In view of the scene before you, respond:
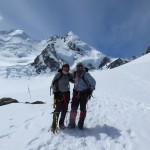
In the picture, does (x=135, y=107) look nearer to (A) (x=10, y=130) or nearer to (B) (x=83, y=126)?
(B) (x=83, y=126)

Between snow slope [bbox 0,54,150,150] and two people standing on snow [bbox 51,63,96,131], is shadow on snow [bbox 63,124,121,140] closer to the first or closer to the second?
snow slope [bbox 0,54,150,150]

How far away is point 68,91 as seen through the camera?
926 centimetres

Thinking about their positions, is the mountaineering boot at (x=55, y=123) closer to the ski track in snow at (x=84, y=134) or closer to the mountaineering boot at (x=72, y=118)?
the ski track in snow at (x=84, y=134)

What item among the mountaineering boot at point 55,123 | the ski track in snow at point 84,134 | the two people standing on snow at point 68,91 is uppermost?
the two people standing on snow at point 68,91

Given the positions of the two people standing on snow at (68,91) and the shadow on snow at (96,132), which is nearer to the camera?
the shadow on snow at (96,132)

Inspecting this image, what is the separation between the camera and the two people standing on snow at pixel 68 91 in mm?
9133

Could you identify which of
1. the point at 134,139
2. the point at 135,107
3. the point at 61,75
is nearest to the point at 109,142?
the point at 134,139

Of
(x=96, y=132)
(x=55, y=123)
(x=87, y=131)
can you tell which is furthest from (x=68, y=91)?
(x=96, y=132)

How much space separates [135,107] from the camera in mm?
13367

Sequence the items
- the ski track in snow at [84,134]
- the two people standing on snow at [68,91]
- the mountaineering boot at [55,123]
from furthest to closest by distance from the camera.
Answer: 1. the two people standing on snow at [68,91]
2. the mountaineering boot at [55,123]
3. the ski track in snow at [84,134]

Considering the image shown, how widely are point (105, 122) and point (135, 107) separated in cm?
356

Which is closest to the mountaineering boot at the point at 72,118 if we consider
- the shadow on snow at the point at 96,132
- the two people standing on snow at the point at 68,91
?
the two people standing on snow at the point at 68,91

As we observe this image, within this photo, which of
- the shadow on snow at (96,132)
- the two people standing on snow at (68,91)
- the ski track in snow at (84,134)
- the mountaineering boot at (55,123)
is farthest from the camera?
the two people standing on snow at (68,91)

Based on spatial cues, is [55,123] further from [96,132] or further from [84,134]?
[96,132]
